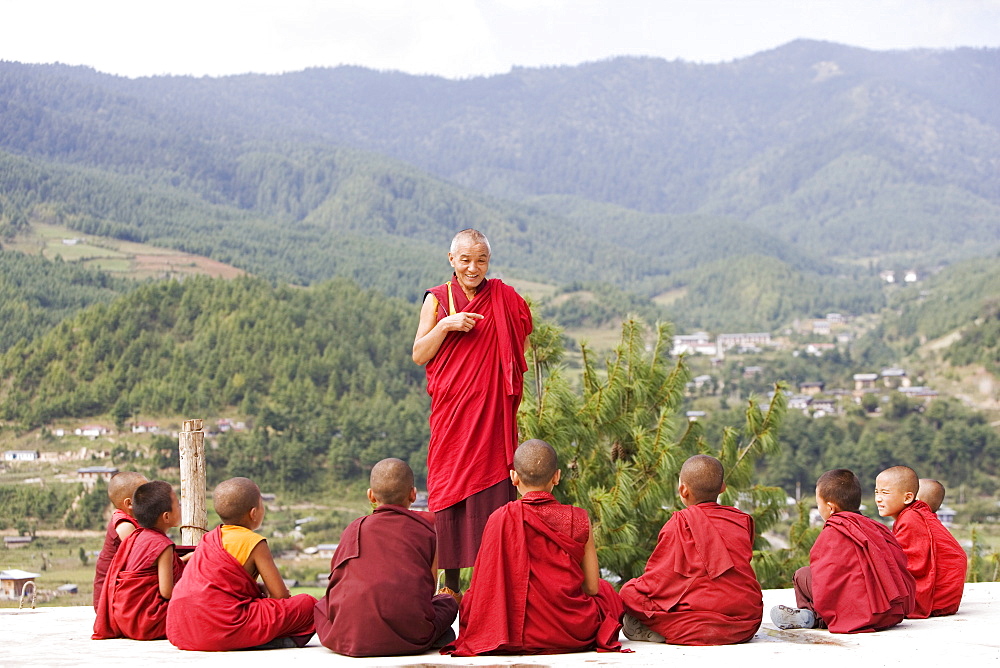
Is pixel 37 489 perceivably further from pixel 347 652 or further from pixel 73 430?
pixel 347 652

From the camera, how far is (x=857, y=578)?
5.38 metres

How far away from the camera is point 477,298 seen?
5.93 meters

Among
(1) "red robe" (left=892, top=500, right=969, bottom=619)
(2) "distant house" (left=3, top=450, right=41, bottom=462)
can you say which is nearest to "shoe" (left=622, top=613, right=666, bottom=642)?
(1) "red robe" (left=892, top=500, right=969, bottom=619)

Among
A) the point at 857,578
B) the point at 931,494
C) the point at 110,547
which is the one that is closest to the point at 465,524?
the point at 110,547

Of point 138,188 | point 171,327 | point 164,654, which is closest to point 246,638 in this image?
point 164,654

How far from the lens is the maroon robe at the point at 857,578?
5359 millimetres

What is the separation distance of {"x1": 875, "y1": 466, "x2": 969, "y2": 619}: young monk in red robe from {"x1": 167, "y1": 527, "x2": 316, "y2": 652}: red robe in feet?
10.4

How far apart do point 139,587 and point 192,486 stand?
4.43 feet

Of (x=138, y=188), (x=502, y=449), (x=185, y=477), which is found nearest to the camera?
(x=502, y=449)

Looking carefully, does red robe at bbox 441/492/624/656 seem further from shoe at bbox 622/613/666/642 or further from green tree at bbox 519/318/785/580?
green tree at bbox 519/318/785/580

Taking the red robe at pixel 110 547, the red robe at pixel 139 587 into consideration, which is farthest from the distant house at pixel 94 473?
the red robe at pixel 139 587

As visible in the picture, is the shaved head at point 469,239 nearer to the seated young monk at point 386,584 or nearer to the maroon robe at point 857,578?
the seated young monk at point 386,584

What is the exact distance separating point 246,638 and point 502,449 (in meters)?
1.56

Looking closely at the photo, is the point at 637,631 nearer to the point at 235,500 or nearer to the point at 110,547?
the point at 235,500
